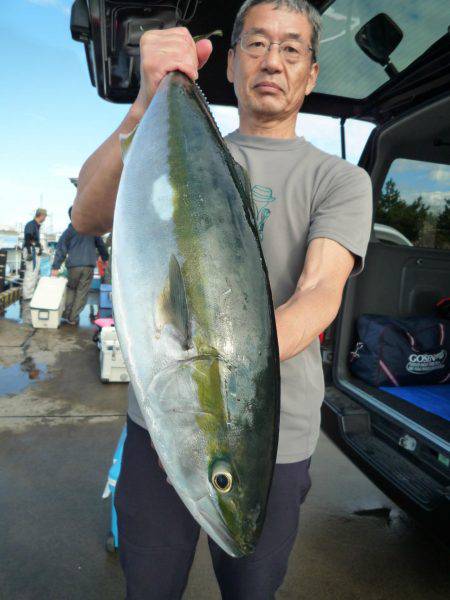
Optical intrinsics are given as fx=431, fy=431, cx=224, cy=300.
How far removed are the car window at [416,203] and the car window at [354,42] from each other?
77 cm

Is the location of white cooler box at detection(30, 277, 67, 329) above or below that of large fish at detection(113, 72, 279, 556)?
below

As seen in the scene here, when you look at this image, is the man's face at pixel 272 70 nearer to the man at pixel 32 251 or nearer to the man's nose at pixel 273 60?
the man's nose at pixel 273 60

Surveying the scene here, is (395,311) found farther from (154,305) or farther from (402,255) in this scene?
(154,305)

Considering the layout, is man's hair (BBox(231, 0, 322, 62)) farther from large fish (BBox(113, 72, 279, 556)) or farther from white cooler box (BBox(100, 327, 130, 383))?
white cooler box (BBox(100, 327, 130, 383))

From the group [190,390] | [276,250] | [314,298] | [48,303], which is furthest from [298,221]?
[48,303]

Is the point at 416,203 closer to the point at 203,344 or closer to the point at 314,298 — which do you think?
the point at 314,298

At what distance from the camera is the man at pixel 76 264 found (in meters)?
8.09

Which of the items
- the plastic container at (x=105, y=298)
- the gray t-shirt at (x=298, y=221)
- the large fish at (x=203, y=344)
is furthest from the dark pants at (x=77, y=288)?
the large fish at (x=203, y=344)

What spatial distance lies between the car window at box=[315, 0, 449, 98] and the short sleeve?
126cm

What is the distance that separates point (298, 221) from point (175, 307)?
66 centimetres

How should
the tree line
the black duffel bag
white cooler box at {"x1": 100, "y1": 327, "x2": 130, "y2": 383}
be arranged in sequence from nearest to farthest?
the black duffel bag < the tree line < white cooler box at {"x1": 100, "y1": 327, "x2": 130, "y2": 383}

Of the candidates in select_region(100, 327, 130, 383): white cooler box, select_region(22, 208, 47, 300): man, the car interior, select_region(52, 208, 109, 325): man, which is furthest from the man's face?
select_region(22, 208, 47, 300): man

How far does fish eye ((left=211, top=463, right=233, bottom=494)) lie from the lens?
835 millimetres

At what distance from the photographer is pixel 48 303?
7625 mm
